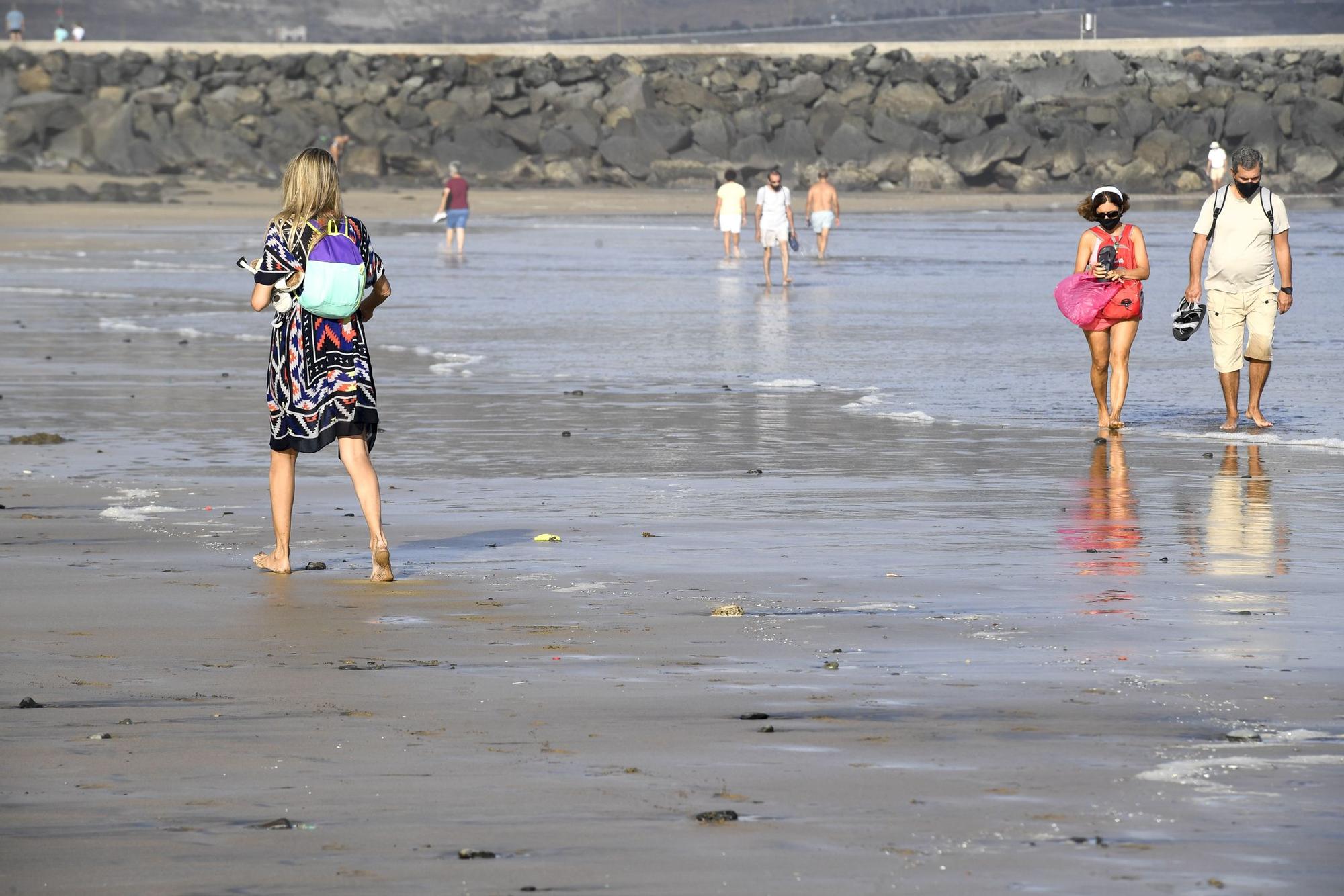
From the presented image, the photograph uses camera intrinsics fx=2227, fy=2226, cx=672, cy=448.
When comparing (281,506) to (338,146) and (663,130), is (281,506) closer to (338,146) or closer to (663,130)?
(338,146)

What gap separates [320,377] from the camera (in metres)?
8.28

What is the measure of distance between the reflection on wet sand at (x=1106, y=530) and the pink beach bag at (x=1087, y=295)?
1.40 meters

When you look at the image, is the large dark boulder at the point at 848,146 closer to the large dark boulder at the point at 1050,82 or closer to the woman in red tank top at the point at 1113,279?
the large dark boulder at the point at 1050,82

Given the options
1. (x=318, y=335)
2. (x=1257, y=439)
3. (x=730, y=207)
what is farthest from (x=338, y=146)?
(x=318, y=335)

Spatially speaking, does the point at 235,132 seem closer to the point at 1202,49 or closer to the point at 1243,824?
the point at 1202,49

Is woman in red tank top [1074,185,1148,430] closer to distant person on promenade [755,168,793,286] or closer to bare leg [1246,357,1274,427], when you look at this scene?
bare leg [1246,357,1274,427]

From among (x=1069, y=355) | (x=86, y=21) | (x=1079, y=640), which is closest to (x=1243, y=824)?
(x=1079, y=640)

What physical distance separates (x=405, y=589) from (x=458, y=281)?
20440 millimetres

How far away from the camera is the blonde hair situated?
26.8ft

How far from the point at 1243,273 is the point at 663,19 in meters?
90.4

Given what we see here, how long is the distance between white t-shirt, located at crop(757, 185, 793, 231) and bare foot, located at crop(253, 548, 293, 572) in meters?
18.9

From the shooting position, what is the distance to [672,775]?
5363mm

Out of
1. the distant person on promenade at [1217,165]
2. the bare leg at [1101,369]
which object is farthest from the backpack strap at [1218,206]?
the distant person on promenade at [1217,165]

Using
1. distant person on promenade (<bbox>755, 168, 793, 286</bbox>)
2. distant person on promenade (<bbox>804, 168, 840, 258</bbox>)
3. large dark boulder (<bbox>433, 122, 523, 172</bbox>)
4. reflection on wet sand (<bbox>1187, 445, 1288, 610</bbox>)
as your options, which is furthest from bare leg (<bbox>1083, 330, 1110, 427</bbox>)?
large dark boulder (<bbox>433, 122, 523, 172</bbox>)
